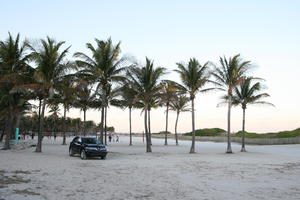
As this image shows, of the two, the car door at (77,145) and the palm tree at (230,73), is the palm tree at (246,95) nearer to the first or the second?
the palm tree at (230,73)

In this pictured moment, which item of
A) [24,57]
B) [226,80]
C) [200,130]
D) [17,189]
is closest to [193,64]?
[226,80]

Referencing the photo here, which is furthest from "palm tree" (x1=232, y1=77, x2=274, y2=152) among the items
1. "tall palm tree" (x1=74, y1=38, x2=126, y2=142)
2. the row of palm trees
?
"tall palm tree" (x1=74, y1=38, x2=126, y2=142)

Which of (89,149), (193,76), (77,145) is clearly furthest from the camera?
(193,76)

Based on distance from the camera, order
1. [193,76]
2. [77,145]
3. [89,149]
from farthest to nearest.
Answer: [193,76]
[77,145]
[89,149]

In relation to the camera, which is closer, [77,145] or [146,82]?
[77,145]

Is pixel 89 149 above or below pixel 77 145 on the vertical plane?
below

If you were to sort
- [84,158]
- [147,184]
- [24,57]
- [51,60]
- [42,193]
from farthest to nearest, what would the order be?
[24,57] → [51,60] → [84,158] → [147,184] → [42,193]

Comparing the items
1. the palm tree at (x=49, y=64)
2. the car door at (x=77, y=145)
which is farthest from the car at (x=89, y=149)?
the palm tree at (x=49, y=64)

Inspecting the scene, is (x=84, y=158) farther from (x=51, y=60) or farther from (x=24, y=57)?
(x=24, y=57)

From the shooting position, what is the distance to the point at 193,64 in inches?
1122

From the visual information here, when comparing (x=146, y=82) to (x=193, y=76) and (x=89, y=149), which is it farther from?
(x=89, y=149)

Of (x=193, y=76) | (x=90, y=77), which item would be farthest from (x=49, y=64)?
(x=193, y=76)

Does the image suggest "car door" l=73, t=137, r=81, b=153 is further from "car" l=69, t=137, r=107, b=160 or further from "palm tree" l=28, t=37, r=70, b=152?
"palm tree" l=28, t=37, r=70, b=152

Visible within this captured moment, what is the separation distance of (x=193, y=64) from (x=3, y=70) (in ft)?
58.1
